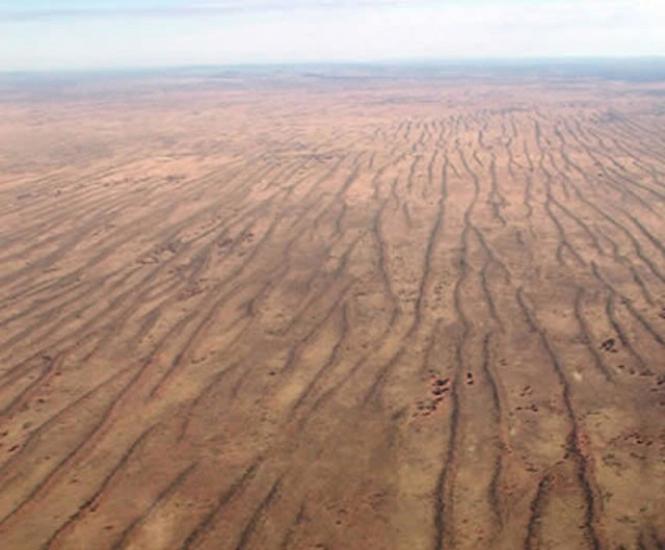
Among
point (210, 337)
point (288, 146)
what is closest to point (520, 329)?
Result: point (210, 337)

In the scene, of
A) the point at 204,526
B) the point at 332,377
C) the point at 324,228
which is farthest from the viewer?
the point at 324,228

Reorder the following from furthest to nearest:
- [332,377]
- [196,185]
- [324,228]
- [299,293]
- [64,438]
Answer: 1. [196,185]
2. [324,228]
3. [299,293]
4. [332,377]
5. [64,438]

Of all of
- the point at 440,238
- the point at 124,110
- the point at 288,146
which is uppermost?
the point at 440,238

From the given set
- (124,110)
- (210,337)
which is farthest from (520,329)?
(124,110)

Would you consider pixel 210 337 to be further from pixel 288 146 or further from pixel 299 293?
pixel 288 146

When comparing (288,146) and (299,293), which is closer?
(299,293)

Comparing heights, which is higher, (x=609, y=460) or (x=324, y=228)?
(x=609, y=460)

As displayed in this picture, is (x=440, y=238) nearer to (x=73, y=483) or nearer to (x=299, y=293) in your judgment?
(x=299, y=293)
